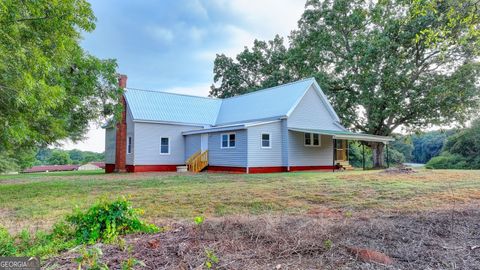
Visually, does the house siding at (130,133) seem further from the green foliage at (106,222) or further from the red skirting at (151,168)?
the green foliage at (106,222)

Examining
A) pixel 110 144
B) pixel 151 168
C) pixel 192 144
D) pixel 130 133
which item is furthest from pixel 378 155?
pixel 110 144

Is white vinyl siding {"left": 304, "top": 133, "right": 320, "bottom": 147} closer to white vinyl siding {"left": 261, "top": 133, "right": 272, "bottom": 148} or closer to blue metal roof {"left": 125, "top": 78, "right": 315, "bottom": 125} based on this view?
blue metal roof {"left": 125, "top": 78, "right": 315, "bottom": 125}

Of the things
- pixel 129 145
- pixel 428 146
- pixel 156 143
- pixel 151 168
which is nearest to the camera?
pixel 151 168

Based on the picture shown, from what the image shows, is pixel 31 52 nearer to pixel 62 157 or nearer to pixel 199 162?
pixel 199 162

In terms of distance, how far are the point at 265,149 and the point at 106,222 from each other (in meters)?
14.7

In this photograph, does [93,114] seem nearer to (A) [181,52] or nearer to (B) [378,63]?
(A) [181,52]

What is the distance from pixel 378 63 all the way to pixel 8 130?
21029 mm

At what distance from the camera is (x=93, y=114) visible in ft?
39.1

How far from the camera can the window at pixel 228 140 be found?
18.3 m

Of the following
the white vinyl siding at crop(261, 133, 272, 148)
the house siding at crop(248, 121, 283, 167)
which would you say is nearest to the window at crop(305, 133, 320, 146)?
the house siding at crop(248, 121, 283, 167)

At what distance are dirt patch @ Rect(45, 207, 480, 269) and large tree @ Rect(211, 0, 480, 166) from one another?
52.7 feet

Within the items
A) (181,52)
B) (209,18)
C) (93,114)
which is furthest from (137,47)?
(93,114)

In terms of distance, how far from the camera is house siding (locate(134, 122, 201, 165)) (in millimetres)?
20062

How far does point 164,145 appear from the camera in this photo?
2114 cm
